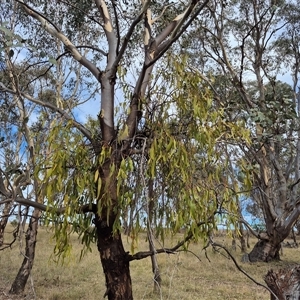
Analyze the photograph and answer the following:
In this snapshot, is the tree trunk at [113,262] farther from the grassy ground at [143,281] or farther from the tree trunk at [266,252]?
the tree trunk at [266,252]

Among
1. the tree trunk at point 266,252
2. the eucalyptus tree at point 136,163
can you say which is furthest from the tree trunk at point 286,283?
the tree trunk at point 266,252

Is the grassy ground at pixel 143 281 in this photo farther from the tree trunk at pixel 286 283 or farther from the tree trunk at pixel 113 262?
the tree trunk at pixel 113 262

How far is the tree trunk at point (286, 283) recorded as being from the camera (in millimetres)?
2685

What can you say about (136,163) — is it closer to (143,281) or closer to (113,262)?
(113,262)

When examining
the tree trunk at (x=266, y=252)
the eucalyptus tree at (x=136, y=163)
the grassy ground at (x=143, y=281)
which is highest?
the eucalyptus tree at (x=136, y=163)

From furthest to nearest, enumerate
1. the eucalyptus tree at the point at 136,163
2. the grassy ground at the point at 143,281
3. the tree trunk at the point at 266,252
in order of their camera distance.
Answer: the tree trunk at the point at 266,252
the grassy ground at the point at 143,281
the eucalyptus tree at the point at 136,163

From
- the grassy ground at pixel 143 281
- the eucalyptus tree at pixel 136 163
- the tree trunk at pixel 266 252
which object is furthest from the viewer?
the tree trunk at pixel 266 252

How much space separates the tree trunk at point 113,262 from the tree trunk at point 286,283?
1093 mm

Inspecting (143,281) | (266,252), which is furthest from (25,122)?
(266,252)

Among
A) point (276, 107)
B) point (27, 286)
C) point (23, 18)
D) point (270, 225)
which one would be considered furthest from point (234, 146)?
point (270, 225)

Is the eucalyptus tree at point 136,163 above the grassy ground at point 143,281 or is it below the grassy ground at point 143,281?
above

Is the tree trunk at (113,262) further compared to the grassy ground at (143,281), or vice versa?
the grassy ground at (143,281)

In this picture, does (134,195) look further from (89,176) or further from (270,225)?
(270,225)

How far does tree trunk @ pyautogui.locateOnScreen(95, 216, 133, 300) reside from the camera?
96.2 inches
